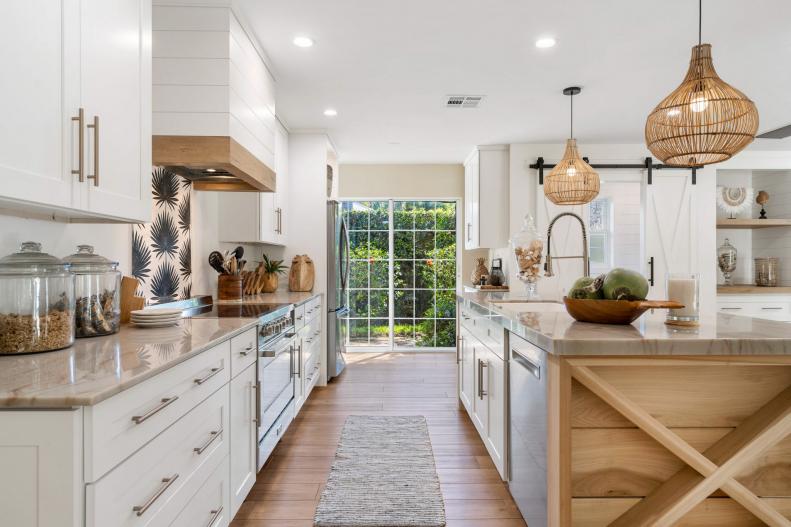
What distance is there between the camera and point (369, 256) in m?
6.17

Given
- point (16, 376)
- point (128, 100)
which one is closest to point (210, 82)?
point (128, 100)

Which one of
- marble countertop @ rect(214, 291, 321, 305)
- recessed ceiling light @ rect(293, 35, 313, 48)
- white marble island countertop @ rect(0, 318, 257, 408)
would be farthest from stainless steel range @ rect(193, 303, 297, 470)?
recessed ceiling light @ rect(293, 35, 313, 48)

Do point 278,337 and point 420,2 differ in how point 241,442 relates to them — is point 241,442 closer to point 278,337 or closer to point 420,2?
point 278,337

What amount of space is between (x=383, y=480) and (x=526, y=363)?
1147mm

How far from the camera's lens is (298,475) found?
2578 millimetres

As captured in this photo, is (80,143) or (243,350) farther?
(243,350)

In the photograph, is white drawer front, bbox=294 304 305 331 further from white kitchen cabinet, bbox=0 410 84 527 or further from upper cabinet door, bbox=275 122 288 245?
white kitchen cabinet, bbox=0 410 84 527

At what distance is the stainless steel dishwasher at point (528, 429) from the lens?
1660mm

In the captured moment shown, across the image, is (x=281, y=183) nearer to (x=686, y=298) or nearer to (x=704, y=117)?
(x=704, y=117)

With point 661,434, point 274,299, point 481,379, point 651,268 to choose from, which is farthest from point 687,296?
point 651,268

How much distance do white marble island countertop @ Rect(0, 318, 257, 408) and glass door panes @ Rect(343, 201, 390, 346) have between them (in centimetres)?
424

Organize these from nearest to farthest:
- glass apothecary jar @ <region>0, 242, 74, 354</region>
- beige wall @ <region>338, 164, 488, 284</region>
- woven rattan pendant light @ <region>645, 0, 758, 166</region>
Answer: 1. glass apothecary jar @ <region>0, 242, 74, 354</region>
2. woven rattan pendant light @ <region>645, 0, 758, 166</region>
3. beige wall @ <region>338, 164, 488, 284</region>

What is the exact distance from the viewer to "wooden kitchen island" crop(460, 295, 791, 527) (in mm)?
1473

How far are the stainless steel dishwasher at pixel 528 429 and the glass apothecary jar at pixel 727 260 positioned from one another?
184 inches
